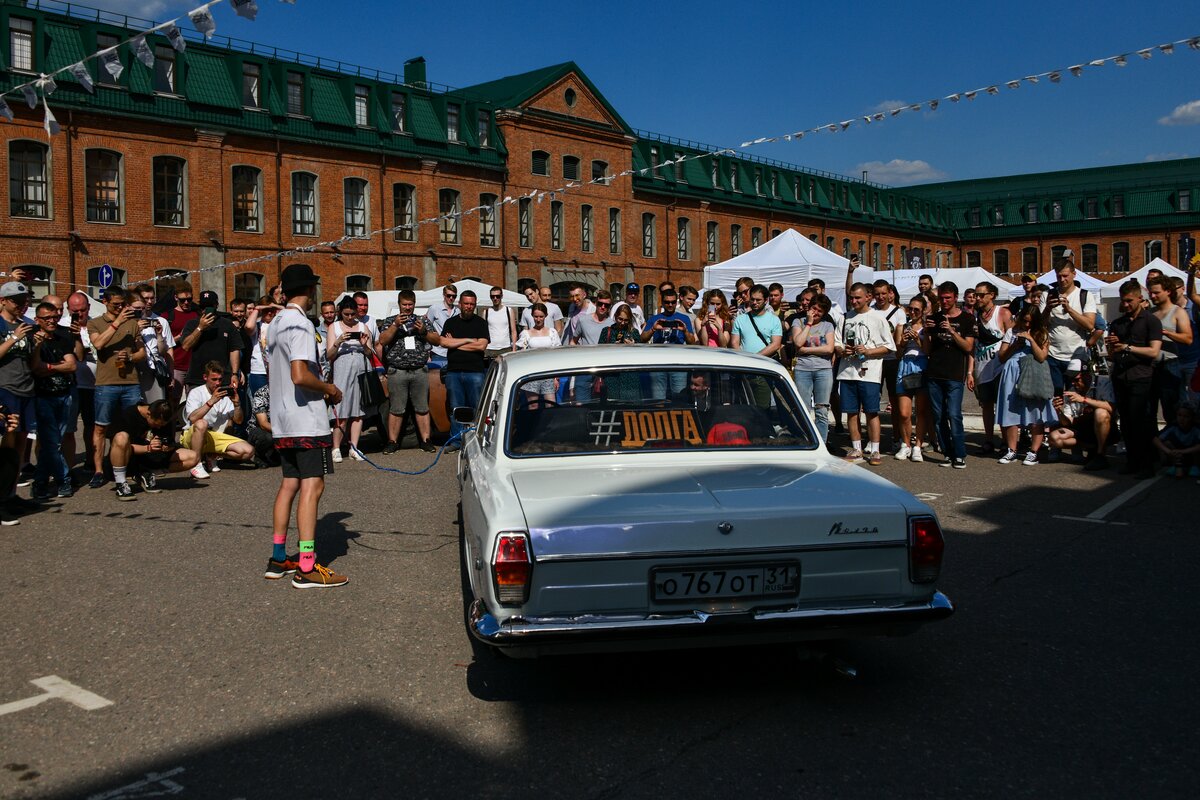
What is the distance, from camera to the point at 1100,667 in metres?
4.71

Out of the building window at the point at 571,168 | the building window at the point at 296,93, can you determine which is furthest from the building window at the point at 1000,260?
the building window at the point at 296,93

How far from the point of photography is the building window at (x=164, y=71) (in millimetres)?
32938

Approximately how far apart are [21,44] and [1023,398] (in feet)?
100

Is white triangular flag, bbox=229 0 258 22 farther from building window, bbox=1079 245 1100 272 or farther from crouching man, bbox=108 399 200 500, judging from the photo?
building window, bbox=1079 245 1100 272

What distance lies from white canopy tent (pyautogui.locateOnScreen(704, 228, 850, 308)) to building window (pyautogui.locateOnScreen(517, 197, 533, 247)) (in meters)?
Answer: 24.4

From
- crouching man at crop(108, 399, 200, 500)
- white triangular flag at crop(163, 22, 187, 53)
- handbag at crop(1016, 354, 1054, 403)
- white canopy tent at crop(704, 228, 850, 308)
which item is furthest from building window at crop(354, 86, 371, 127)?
handbag at crop(1016, 354, 1054, 403)

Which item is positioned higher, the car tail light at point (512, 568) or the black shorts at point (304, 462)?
the black shorts at point (304, 462)

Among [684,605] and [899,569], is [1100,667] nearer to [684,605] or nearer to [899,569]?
[899,569]

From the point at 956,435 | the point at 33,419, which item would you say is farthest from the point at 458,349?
the point at 956,435

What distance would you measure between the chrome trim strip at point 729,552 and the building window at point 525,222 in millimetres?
42209

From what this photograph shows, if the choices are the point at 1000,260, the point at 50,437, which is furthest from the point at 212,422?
the point at 1000,260

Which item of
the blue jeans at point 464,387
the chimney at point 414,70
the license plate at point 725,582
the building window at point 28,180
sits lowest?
the license plate at point 725,582

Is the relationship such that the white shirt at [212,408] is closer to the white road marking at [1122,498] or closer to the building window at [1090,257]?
the white road marking at [1122,498]

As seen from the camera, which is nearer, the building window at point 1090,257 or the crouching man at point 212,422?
the crouching man at point 212,422
